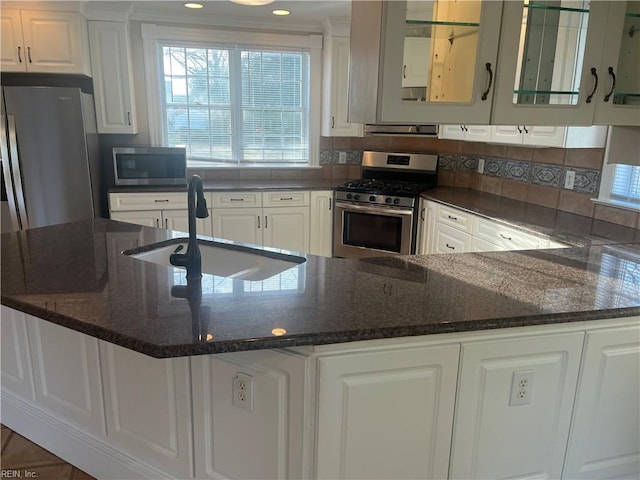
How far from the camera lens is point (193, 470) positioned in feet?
5.24

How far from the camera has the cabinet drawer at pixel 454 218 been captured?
337cm

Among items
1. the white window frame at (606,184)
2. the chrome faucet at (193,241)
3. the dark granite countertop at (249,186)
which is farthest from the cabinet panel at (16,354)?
the white window frame at (606,184)

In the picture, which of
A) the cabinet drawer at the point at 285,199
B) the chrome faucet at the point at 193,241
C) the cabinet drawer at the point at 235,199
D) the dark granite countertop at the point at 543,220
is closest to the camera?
the chrome faucet at the point at 193,241

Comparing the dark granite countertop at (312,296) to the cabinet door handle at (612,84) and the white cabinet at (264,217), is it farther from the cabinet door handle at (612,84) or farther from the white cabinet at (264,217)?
the white cabinet at (264,217)

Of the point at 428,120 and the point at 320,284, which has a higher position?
the point at 428,120

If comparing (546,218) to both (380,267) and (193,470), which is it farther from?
Answer: (193,470)

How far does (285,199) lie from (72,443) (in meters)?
2.71

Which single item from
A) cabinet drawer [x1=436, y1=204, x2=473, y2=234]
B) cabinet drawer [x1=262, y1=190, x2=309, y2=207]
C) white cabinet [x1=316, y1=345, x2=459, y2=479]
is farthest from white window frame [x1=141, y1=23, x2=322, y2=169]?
white cabinet [x1=316, y1=345, x2=459, y2=479]

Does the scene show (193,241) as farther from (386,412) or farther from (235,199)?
(235,199)

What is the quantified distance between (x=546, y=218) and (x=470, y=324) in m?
2.01

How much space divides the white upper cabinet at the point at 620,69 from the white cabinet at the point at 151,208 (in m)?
2.96

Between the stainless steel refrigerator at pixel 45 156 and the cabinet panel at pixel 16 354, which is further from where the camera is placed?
the stainless steel refrigerator at pixel 45 156

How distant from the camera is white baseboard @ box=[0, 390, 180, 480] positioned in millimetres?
1759

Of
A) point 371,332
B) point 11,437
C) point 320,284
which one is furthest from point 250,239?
point 371,332
